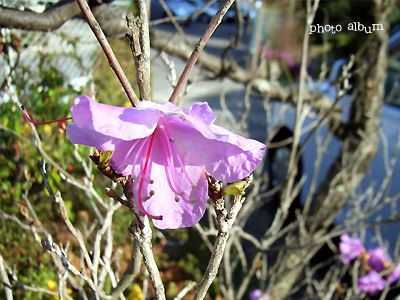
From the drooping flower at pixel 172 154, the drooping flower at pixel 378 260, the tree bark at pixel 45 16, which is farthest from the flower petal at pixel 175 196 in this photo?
the drooping flower at pixel 378 260

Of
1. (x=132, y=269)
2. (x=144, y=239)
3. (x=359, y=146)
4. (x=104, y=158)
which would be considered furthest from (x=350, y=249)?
(x=104, y=158)

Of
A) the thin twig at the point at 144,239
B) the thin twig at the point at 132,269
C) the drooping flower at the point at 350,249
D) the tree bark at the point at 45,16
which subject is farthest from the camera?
the drooping flower at the point at 350,249

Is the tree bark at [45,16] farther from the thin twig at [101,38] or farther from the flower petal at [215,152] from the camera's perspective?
the flower petal at [215,152]

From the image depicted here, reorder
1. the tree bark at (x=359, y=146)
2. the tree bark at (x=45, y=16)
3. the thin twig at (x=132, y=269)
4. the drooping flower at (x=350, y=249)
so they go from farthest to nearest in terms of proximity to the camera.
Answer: the tree bark at (x=359, y=146) → the drooping flower at (x=350, y=249) → the tree bark at (x=45, y=16) → the thin twig at (x=132, y=269)

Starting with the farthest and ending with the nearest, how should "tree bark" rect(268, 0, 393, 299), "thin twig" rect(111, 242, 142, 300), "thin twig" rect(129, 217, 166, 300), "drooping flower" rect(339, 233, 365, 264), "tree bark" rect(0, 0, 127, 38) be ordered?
"tree bark" rect(268, 0, 393, 299)
"drooping flower" rect(339, 233, 365, 264)
"tree bark" rect(0, 0, 127, 38)
"thin twig" rect(111, 242, 142, 300)
"thin twig" rect(129, 217, 166, 300)

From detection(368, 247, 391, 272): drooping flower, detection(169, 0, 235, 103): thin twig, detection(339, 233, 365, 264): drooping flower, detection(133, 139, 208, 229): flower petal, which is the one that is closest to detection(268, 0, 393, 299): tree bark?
detection(339, 233, 365, 264): drooping flower

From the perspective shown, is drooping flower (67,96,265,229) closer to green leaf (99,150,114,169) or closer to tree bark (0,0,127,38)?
green leaf (99,150,114,169)
